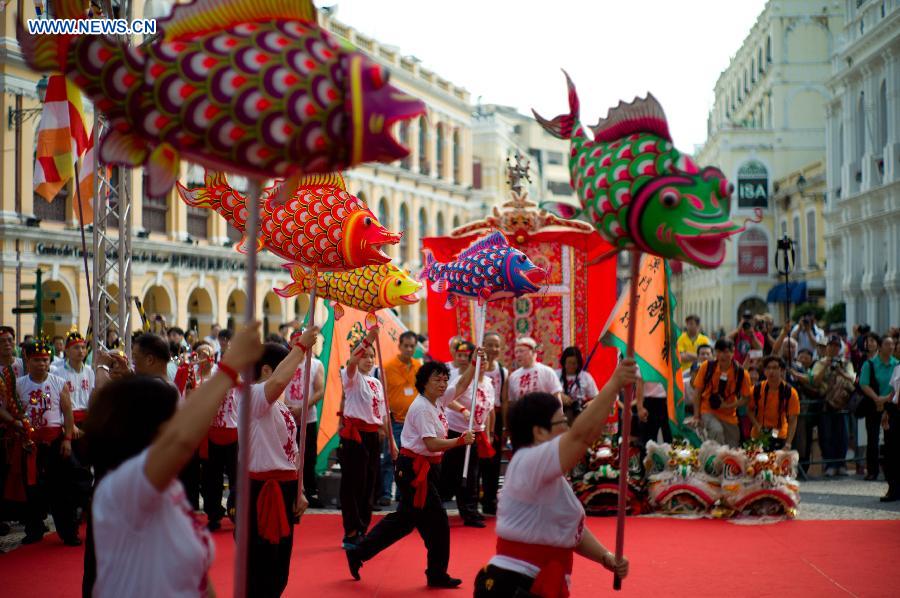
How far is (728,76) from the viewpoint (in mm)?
66938

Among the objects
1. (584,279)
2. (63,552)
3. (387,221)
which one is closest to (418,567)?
(63,552)

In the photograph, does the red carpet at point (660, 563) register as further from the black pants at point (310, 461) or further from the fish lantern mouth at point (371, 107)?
the fish lantern mouth at point (371, 107)

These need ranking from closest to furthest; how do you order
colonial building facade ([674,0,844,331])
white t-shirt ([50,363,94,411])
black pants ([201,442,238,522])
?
black pants ([201,442,238,522]) < white t-shirt ([50,363,94,411]) < colonial building facade ([674,0,844,331])

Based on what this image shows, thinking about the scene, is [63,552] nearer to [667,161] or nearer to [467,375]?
[467,375]

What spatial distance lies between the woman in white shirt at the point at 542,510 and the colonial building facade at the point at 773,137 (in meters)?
48.1

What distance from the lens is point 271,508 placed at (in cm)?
549

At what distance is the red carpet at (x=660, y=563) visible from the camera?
6902 mm

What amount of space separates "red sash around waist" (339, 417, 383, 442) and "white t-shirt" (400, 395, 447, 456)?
1297 millimetres

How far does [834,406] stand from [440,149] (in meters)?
33.8

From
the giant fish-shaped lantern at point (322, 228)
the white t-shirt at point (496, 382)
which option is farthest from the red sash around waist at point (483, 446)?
the giant fish-shaped lantern at point (322, 228)

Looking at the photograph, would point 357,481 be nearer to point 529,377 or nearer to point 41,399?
point 529,377

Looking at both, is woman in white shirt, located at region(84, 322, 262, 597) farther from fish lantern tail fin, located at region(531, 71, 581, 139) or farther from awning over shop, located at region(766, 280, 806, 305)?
awning over shop, located at region(766, 280, 806, 305)

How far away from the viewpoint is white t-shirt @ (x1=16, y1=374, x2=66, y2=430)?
27.8 feet

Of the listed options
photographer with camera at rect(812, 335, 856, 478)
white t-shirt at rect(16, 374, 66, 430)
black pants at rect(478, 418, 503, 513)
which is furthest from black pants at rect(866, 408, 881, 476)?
white t-shirt at rect(16, 374, 66, 430)
